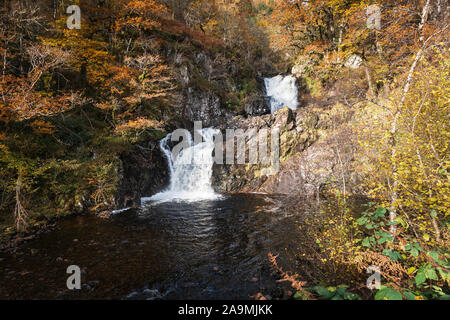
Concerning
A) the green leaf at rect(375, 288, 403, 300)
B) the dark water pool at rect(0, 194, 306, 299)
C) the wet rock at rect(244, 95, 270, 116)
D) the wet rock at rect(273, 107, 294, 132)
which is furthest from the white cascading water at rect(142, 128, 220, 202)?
the green leaf at rect(375, 288, 403, 300)

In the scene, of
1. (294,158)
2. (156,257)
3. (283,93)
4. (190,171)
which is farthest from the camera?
(283,93)

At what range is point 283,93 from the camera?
80.7 ft

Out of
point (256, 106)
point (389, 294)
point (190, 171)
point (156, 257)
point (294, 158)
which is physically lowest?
point (156, 257)

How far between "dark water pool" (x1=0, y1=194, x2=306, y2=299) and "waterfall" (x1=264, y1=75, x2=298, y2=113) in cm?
1733

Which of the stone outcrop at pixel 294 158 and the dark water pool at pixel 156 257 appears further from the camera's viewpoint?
the stone outcrop at pixel 294 158

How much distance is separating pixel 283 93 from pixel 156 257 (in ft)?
78.2

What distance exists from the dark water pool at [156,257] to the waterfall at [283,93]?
17327mm

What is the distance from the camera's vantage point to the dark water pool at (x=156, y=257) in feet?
15.0

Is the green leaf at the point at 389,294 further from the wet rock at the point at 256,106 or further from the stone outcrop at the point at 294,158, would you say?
the wet rock at the point at 256,106

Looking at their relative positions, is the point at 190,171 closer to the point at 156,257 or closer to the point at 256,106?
the point at 156,257

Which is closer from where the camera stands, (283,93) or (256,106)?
(256,106)

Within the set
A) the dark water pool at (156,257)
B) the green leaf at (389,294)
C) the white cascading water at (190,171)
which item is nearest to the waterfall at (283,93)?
the white cascading water at (190,171)

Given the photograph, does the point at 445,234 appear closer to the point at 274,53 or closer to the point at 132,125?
the point at 132,125

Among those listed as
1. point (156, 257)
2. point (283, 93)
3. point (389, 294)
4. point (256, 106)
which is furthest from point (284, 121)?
point (389, 294)
